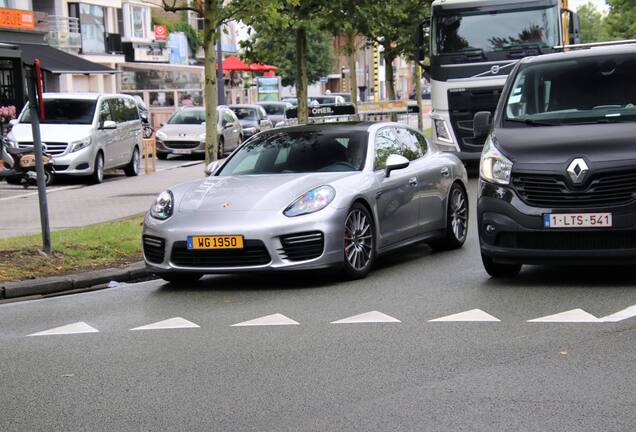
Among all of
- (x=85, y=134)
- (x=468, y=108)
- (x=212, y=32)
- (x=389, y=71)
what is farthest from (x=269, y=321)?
(x=389, y=71)

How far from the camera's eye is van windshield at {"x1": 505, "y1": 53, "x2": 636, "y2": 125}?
10633 millimetres

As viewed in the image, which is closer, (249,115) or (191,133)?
(191,133)

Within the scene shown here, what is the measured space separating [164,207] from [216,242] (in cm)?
85

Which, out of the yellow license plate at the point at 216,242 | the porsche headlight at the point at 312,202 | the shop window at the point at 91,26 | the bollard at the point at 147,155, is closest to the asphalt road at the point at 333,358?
the yellow license plate at the point at 216,242

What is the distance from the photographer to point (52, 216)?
17797mm

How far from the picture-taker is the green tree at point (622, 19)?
83219mm

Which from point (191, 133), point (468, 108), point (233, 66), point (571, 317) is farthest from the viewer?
point (233, 66)

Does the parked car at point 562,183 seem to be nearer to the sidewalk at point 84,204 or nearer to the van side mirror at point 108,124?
the sidewalk at point 84,204

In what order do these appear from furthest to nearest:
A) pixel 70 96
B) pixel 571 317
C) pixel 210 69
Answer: pixel 70 96 < pixel 210 69 < pixel 571 317

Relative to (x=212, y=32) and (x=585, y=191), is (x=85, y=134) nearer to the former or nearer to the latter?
(x=212, y=32)

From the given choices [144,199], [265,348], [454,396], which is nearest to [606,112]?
[265,348]

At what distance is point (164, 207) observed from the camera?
10992 millimetres

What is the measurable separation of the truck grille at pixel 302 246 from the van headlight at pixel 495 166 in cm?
148

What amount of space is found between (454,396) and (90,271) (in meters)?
6.40
